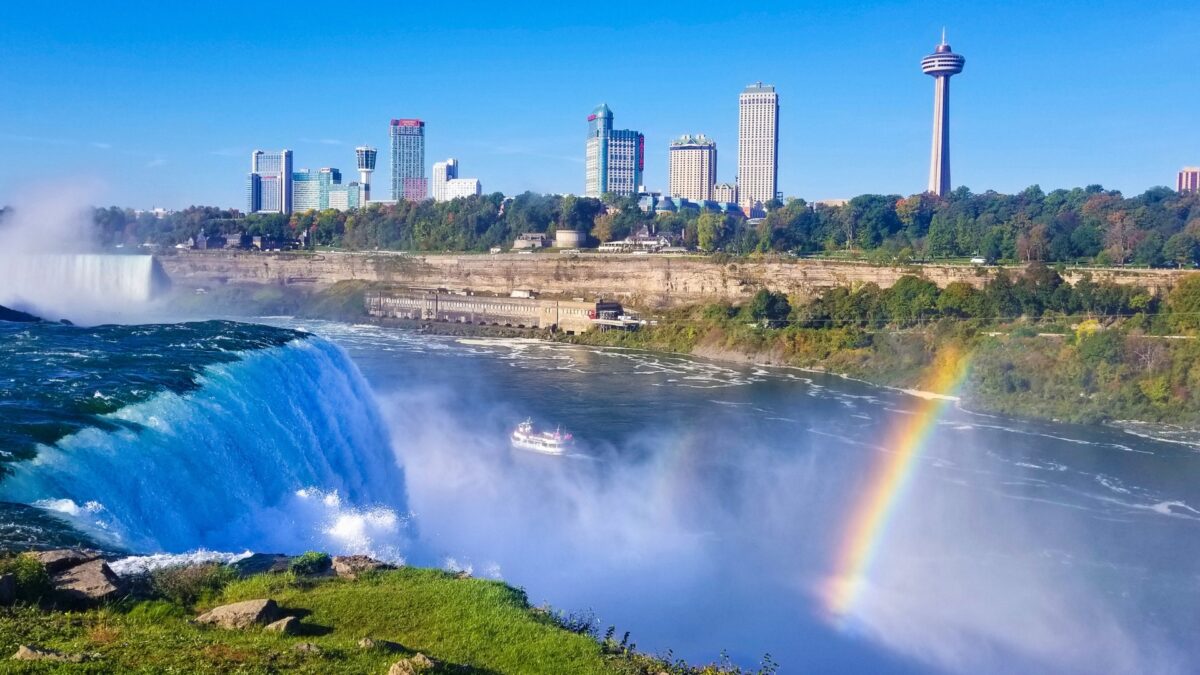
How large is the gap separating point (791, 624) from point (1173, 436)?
1633 centimetres

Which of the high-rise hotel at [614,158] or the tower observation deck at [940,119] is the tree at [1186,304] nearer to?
the tower observation deck at [940,119]

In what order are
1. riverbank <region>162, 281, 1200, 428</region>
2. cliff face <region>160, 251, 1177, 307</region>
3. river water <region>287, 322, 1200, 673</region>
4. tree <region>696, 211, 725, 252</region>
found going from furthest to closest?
tree <region>696, 211, 725, 252</region> < cliff face <region>160, 251, 1177, 307</region> < riverbank <region>162, 281, 1200, 428</region> < river water <region>287, 322, 1200, 673</region>

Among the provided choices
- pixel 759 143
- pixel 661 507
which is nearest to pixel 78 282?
pixel 661 507

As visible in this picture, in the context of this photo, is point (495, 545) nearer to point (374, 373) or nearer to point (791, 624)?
point (791, 624)

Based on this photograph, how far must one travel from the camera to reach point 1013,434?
23.7m

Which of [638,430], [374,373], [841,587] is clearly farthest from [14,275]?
[841,587]

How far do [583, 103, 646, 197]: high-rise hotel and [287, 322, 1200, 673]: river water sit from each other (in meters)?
103

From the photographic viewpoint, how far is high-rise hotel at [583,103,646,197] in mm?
128625

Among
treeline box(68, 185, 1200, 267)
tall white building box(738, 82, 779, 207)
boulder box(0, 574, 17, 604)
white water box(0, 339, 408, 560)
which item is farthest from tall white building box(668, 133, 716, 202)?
boulder box(0, 574, 17, 604)

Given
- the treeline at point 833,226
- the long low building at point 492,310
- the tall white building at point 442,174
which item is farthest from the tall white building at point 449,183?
the long low building at point 492,310

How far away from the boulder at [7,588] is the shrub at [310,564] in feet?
6.26

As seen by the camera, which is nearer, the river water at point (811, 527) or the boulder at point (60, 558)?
the boulder at point (60, 558)

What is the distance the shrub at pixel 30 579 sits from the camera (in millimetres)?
5859

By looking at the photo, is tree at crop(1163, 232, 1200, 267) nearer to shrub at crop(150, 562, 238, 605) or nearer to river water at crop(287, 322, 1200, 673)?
river water at crop(287, 322, 1200, 673)
